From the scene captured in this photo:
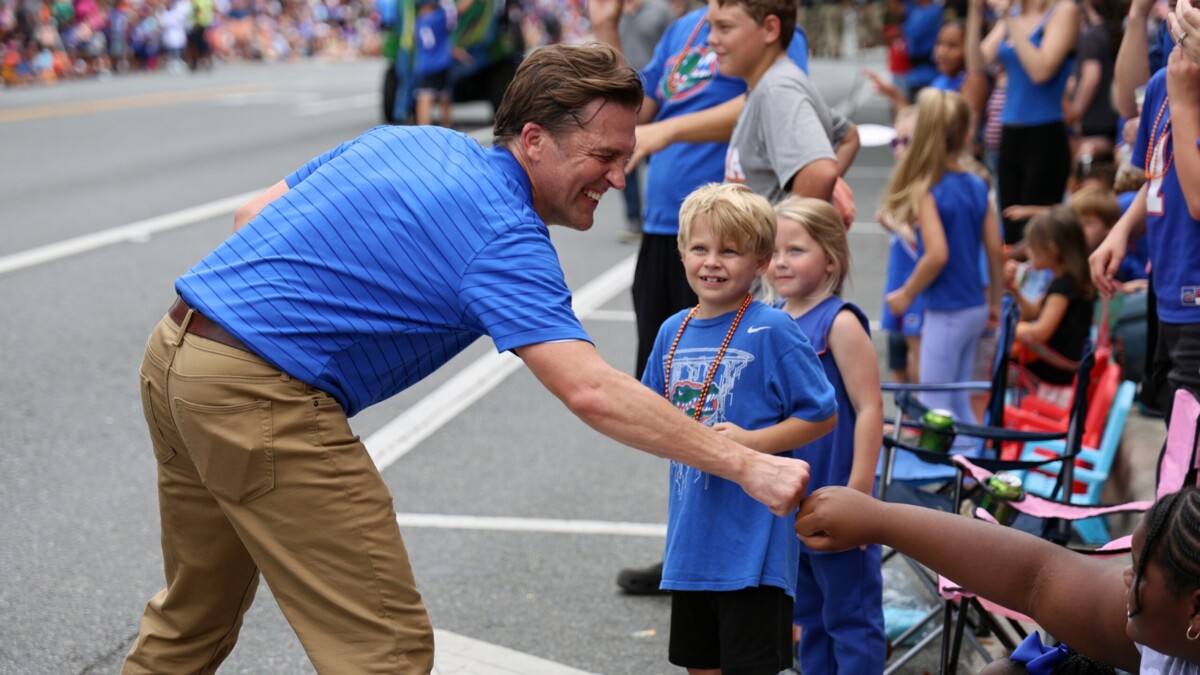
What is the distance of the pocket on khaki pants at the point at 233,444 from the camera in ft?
9.04

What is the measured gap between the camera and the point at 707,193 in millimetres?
3426

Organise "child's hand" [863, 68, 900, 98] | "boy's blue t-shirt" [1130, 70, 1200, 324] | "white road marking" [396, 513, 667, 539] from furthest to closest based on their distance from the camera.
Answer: "child's hand" [863, 68, 900, 98]
"white road marking" [396, 513, 667, 539]
"boy's blue t-shirt" [1130, 70, 1200, 324]

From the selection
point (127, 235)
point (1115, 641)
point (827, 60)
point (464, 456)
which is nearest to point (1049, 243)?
point (464, 456)

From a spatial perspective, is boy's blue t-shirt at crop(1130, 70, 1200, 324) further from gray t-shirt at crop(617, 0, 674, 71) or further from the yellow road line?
the yellow road line

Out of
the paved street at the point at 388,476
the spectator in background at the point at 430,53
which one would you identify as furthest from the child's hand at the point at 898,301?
the spectator in background at the point at 430,53

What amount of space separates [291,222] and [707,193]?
1095 millimetres

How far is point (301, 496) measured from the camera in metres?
2.79

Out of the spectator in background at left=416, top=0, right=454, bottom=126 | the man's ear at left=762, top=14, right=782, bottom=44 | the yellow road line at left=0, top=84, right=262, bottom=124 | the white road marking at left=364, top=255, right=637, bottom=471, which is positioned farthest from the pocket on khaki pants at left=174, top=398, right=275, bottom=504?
the yellow road line at left=0, top=84, right=262, bottom=124

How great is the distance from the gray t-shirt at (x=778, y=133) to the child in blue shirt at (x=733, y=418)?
616 mm

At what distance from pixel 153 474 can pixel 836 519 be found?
3.69m

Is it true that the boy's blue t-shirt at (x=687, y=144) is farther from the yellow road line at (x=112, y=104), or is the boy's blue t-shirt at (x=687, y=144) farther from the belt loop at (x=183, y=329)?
the yellow road line at (x=112, y=104)

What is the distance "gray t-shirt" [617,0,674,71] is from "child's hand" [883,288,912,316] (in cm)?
421

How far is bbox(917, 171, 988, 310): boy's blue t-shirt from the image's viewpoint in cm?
582

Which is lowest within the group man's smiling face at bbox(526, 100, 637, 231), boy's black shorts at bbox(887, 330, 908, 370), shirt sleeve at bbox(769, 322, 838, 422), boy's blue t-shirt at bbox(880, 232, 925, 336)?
boy's black shorts at bbox(887, 330, 908, 370)
